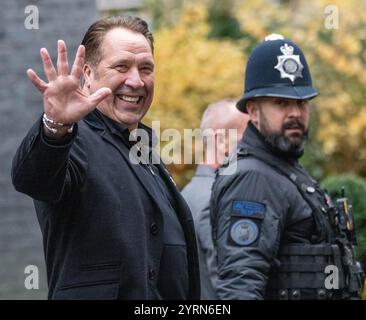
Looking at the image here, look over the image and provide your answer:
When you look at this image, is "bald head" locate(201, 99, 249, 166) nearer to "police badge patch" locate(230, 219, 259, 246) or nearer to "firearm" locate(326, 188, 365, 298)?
"firearm" locate(326, 188, 365, 298)

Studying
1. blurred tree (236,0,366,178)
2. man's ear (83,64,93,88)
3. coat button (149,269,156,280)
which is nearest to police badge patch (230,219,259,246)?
coat button (149,269,156,280)

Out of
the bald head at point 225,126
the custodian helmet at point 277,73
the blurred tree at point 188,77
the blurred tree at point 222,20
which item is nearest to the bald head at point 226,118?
the bald head at point 225,126

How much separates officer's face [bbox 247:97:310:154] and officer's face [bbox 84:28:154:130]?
1.08 m

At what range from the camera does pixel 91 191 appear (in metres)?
3.26

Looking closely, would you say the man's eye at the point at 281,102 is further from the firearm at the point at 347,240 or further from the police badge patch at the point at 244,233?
A: the police badge patch at the point at 244,233

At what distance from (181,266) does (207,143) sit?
2.36 meters

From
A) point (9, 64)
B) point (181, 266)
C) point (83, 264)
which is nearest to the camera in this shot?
point (83, 264)

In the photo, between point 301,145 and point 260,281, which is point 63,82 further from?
point 301,145

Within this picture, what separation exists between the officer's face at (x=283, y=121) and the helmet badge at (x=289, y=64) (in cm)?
13

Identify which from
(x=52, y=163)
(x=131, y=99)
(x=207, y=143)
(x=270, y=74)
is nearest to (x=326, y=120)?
(x=207, y=143)

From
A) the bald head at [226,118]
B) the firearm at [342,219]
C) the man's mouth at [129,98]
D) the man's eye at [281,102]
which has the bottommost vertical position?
the firearm at [342,219]

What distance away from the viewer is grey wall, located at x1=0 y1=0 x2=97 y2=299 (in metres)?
8.85

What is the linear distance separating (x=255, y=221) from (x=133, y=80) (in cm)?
102

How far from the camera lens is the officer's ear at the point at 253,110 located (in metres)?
4.69
